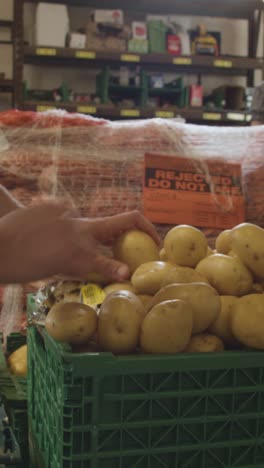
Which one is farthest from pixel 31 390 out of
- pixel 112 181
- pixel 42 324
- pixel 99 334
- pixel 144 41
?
pixel 144 41

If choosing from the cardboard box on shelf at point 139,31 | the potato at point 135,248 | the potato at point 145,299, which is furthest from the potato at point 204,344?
the cardboard box on shelf at point 139,31

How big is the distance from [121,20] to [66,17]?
487 millimetres

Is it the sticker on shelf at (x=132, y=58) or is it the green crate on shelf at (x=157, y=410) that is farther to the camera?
the sticker on shelf at (x=132, y=58)

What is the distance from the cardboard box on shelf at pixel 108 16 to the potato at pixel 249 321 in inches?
181

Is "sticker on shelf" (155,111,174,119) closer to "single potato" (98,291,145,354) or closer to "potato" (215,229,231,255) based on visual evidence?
"potato" (215,229,231,255)

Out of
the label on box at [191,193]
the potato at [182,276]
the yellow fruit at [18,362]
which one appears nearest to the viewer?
the potato at [182,276]

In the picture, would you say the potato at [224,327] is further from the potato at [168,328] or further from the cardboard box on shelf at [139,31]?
the cardboard box on shelf at [139,31]

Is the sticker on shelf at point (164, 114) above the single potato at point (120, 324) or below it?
above

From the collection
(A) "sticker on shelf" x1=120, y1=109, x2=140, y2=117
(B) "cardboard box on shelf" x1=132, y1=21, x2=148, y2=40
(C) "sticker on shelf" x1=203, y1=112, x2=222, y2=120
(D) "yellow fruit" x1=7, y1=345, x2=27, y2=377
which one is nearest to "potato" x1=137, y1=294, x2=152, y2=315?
(D) "yellow fruit" x1=7, y1=345, x2=27, y2=377

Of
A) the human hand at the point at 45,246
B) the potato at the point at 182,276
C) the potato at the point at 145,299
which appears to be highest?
the human hand at the point at 45,246

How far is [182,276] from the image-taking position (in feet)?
3.27

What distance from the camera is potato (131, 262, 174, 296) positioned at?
3.38ft

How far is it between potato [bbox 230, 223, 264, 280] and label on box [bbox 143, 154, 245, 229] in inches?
41.4

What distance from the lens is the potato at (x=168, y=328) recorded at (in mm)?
850
